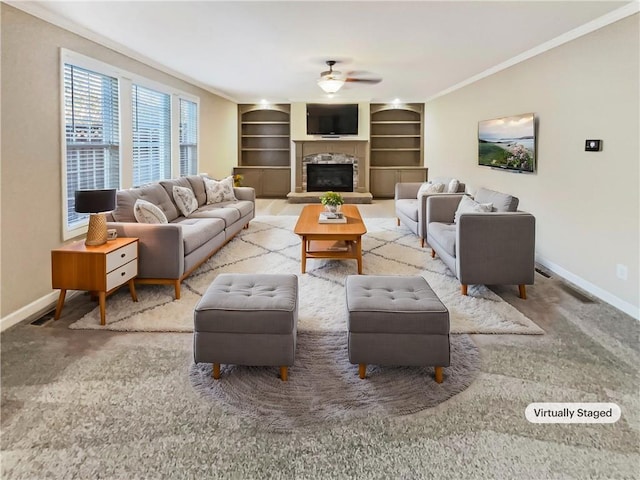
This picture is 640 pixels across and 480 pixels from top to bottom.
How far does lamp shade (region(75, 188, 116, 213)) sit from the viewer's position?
3.58m

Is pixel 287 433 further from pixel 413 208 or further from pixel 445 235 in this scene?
pixel 413 208

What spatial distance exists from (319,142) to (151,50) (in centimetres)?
604

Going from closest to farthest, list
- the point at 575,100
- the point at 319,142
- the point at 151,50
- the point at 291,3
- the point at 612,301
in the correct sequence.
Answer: the point at 291,3
the point at 612,301
the point at 575,100
the point at 151,50
the point at 319,142

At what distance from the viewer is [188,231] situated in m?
4.69

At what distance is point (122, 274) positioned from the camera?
12.4ft

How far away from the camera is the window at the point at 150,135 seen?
605cm

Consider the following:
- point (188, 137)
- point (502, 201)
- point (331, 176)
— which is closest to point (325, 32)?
point (502, 201)

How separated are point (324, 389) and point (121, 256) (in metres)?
2.11

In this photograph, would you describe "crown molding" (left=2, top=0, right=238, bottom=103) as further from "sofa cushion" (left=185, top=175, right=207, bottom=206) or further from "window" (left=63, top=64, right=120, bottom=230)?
"sofa cushion" (left=185, top=175, right=207, bottom=206)

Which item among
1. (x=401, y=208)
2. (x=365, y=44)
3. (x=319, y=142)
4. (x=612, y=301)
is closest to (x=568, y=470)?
(x=612, y=301)

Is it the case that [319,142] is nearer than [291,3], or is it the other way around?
[291,3]

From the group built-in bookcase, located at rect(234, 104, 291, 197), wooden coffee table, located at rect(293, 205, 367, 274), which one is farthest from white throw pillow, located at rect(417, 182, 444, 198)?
built-in bookcase, located at rect(234, 104, 291, 197)

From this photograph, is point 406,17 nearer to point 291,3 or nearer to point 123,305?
point 291,3

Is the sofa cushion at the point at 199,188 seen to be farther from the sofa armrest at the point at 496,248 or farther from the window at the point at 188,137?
the sofa armrest at the point at 496,248
